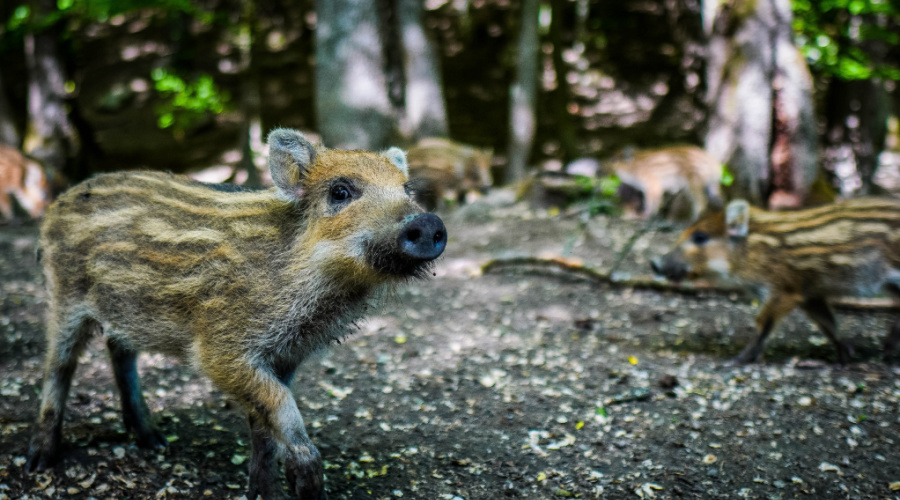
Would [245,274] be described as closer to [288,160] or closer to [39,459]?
[288,160]

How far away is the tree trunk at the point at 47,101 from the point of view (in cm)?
973

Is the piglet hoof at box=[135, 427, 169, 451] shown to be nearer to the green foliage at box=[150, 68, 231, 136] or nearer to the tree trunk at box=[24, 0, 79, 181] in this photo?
the green foliage at box=[150, 68, 231, 136]

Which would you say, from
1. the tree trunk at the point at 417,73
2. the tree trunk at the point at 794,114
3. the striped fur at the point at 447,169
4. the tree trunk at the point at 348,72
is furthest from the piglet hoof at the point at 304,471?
the tree trunk at the point at 417,73

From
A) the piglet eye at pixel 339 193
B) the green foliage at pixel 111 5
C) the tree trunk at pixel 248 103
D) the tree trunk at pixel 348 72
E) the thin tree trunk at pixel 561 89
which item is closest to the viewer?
the piglet eye at pixel 339 193

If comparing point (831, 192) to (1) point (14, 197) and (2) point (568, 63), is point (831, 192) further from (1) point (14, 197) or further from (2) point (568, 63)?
(1) point (14, 197)

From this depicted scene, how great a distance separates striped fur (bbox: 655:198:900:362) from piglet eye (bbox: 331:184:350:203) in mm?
2965

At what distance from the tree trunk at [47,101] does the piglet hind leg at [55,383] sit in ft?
25.7

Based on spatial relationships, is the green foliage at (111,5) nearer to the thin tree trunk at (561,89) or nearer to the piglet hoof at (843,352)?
the thin tree trunk at (561,89)

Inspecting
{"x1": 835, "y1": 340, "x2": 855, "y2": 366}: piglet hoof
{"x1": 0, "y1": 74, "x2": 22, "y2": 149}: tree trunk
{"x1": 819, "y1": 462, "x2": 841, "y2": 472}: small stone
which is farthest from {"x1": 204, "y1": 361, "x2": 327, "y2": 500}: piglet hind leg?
{"x1": 0, "y1": 74, "x2": 22, "y2": 149}: tree trunk

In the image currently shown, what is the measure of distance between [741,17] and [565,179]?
110 inches

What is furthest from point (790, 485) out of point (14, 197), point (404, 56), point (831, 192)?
point (14, 197)

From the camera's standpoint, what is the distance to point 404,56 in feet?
29.5

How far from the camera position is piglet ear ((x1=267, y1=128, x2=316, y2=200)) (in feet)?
8.81

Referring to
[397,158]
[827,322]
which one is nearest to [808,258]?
[827,322]
